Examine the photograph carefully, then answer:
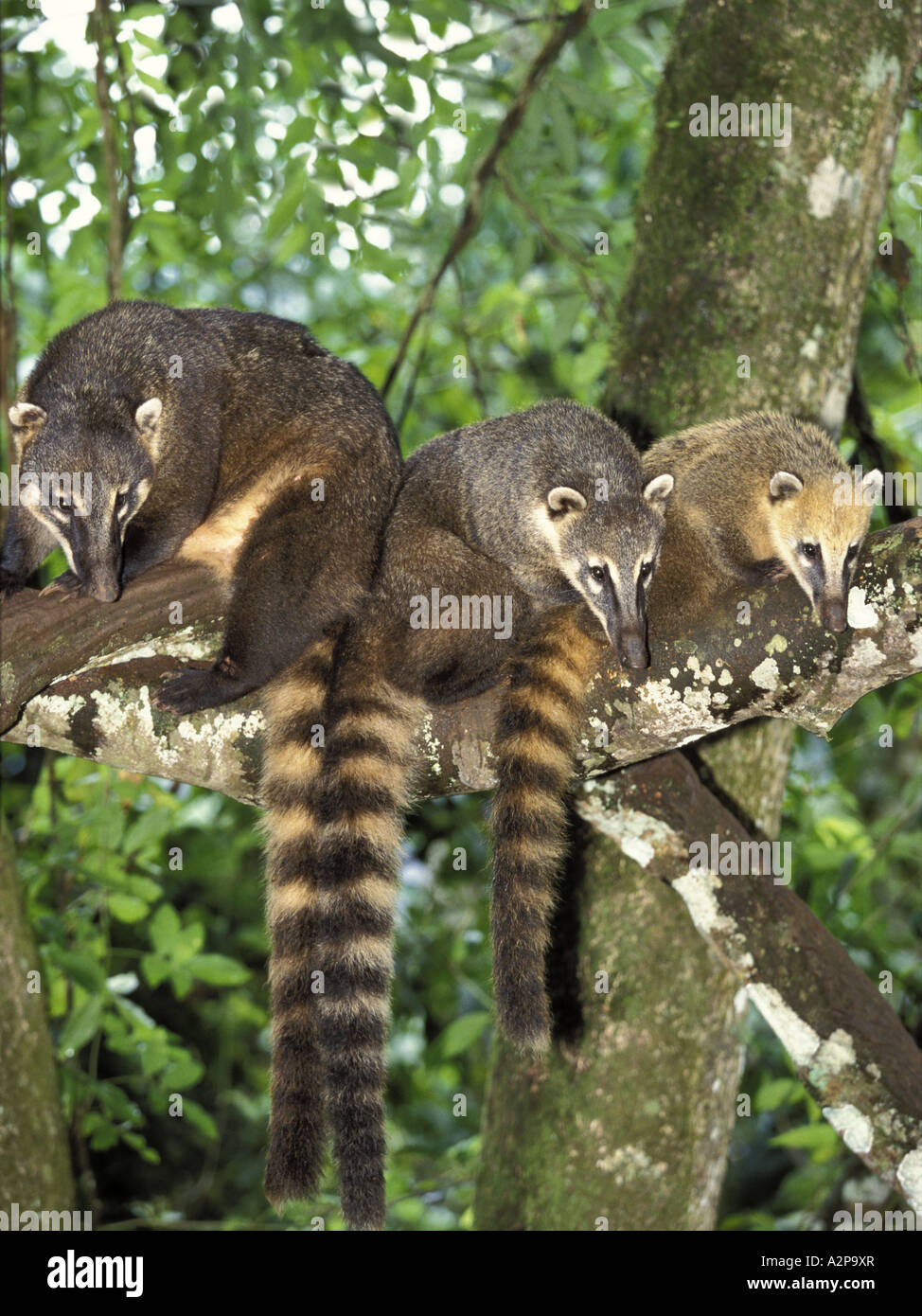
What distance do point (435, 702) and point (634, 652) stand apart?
2.17 feet

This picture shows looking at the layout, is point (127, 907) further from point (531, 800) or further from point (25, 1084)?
point (531, 800)

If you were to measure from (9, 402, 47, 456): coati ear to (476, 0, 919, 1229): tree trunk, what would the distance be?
2.11 m

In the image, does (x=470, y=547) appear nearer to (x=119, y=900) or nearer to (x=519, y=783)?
(x=519, y=783)

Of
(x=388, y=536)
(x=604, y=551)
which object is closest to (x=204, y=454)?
(x=388, y=536)

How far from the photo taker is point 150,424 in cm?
369

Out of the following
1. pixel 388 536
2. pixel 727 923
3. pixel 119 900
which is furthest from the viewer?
pixel 119 900

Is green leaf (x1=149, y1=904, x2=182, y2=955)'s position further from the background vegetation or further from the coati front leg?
the coati front leg

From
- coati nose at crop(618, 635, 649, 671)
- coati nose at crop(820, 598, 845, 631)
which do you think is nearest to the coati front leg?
coati nose at crop(618, 635, 649, 671)

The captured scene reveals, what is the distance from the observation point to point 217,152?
17.5 ft

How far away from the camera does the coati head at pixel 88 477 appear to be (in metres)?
3.50

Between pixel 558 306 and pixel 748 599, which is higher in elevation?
pixel 558 306

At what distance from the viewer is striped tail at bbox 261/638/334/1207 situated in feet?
10.5

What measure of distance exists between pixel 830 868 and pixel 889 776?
14.9 ft

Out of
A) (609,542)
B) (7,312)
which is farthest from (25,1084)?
(7,312)
